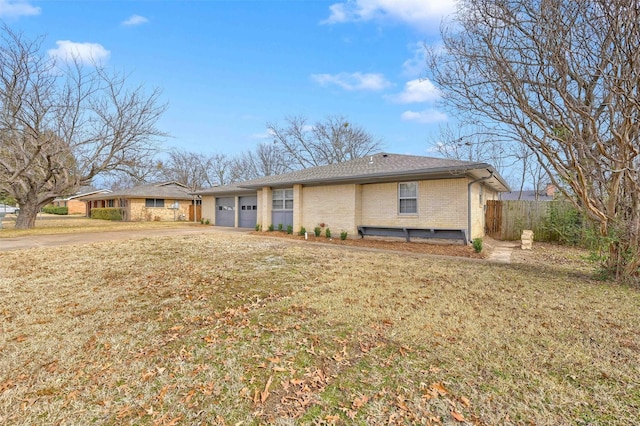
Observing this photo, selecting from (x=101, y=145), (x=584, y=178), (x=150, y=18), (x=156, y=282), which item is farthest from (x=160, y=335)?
(x=101, y=145)

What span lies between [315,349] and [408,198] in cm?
970

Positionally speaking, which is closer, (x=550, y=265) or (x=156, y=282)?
(x=156, y=282)

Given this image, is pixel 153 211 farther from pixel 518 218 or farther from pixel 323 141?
pixel 518 218

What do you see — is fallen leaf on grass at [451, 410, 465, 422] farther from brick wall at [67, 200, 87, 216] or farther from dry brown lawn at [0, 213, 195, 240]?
brick wall at [67, 200, 87, 216]

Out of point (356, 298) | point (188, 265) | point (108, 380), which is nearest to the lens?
point (108, 380)

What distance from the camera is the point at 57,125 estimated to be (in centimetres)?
1655

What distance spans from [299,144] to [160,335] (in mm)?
32674

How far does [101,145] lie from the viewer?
1791 cm

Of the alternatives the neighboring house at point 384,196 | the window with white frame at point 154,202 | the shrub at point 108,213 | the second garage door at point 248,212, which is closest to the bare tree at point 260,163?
the window with white frame at point 154,202

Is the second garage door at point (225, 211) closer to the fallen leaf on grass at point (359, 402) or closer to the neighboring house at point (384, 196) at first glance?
the neighboring house at point (384, 196)

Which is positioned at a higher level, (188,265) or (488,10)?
(488,10)

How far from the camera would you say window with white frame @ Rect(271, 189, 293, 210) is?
16.2m

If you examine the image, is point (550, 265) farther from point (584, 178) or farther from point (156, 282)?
point (156, 282)

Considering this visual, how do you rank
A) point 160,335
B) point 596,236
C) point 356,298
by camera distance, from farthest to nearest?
point 596,236 → point 356,298 → point 160,335
